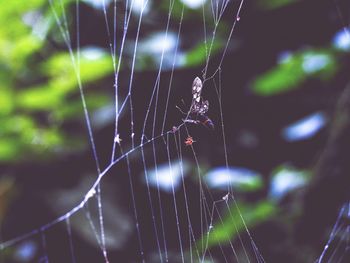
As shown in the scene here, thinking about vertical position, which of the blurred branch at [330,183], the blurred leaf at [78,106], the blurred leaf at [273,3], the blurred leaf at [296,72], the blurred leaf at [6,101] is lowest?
the blurred branch at [330,183]

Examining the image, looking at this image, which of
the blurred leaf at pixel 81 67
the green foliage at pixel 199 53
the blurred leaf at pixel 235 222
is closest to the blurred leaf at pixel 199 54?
the green foliage at pixel 199 53

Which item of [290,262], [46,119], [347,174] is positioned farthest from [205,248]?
[46,119]

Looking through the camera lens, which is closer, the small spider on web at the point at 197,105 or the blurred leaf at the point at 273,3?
the small spider on web at the point at 197,105

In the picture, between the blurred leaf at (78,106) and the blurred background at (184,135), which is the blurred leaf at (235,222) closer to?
the blurred background at (184,135)

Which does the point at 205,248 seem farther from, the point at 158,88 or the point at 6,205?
the point at 6,205

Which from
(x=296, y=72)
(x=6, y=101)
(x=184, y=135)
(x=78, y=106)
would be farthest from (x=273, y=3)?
(x=6, y=101)

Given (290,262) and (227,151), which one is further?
(227,151)
